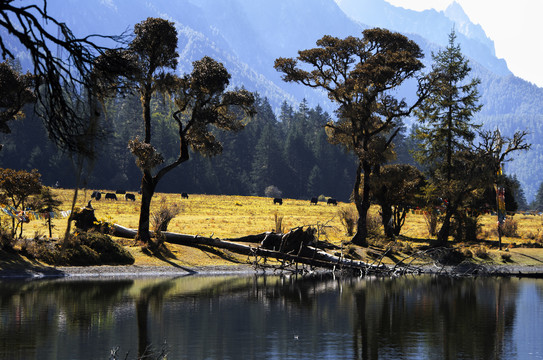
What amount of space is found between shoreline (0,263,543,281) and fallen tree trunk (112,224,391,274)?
1497 millimetres

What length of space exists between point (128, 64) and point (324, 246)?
3725 cm

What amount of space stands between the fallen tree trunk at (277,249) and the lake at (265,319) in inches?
123

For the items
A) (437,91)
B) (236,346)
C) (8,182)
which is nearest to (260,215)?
(437,91)

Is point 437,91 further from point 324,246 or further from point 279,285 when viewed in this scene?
point 279,285

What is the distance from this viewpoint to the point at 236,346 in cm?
2081

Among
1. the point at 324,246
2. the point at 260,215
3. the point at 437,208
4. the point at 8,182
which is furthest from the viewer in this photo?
the point at 260,215

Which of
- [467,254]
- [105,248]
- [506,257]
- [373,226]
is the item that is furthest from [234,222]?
[506,257]

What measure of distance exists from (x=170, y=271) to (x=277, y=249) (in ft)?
25.0

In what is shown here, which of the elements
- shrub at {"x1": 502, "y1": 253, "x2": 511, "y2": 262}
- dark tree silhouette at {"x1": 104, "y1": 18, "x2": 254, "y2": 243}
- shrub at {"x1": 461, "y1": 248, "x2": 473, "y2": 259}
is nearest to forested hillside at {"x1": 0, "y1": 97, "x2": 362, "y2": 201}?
dark tree silhouette at {"x1": 104, "y1": 18, "x2": 254, "y2": 243}

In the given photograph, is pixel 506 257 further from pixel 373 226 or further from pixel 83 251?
pixel 83 251

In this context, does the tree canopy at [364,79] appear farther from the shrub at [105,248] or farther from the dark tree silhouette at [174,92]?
the shrub at [105,248]

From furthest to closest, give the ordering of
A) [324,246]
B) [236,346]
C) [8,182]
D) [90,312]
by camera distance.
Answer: [324,246] → [8,182] → [90,312] → [236,346]

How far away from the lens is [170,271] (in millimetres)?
38438

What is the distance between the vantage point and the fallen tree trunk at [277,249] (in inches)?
1596
